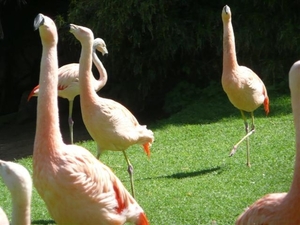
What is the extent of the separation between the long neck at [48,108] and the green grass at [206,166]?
193 centimetres

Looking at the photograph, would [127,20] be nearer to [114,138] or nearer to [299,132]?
[114,138]

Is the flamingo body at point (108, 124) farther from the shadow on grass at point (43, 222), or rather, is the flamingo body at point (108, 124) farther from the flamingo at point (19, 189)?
the flamingo at point (19, 189)

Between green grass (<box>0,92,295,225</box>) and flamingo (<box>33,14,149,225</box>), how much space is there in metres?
1.52

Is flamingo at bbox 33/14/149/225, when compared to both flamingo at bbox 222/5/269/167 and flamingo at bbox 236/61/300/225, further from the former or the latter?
flamingo at bbox 222/5/269/167

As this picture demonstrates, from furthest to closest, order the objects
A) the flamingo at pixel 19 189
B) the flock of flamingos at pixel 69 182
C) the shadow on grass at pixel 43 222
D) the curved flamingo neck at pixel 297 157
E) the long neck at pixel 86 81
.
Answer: the shadow on grass at pixel 43 222 → the long neck at pixel 86 81 → the curved flamingo neck at pixel 297 157 → the flock of flamingos at pixel 69 182 → the flamingo at pixel 19 189

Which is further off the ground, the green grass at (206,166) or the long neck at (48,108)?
the long neck at (48,108)

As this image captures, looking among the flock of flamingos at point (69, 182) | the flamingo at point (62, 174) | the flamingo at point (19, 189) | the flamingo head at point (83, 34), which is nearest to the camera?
the flamingo at point (19, 189)

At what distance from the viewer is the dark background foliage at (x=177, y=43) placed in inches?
454

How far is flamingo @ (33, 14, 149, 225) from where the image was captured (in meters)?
4.40

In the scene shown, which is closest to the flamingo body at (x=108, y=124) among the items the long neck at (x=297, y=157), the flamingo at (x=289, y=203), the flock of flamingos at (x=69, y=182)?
the flock of flamingos at (x=69, y=182)

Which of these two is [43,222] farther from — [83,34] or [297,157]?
[297,157]

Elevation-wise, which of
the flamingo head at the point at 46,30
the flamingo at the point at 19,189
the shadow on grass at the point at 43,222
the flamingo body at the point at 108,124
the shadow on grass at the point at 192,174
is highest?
the flamingo head at the point at 46,30

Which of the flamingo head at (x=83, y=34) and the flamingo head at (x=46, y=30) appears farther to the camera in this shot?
the flamingo head at (x=83, y=34)

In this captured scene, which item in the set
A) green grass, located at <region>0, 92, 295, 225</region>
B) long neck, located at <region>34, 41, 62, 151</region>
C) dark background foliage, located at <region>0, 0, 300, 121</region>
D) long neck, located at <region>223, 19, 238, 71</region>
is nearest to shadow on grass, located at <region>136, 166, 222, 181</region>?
green grass, located at <region>0, 92, 295, 225</region>
